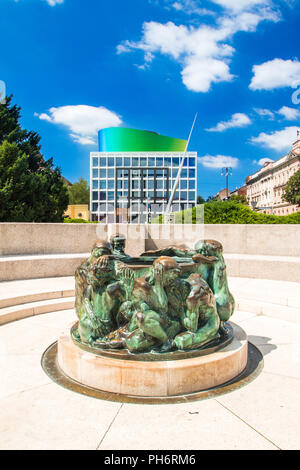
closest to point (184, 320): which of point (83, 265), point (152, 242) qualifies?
point (83, 265)

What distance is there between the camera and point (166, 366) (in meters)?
2.79

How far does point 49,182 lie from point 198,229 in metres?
10.9

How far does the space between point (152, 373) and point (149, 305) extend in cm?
61

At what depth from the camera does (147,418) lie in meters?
2.46

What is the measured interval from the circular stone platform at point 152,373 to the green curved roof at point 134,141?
87.0 m

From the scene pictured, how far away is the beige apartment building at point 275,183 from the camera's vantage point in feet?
210

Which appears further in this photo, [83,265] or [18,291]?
[18,291]

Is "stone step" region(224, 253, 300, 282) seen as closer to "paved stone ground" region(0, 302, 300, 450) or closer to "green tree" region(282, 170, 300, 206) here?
"paved stone ground" region(0, 302, 300, 450)

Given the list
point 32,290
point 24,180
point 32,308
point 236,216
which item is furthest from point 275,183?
point 32,308

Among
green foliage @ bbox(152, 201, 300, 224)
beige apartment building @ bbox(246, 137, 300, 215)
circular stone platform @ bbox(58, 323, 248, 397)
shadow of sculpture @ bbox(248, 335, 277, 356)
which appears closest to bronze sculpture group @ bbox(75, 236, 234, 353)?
circular stone platform @ bbox(58, 323, 248, 397)

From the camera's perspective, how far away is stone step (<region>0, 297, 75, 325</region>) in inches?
201

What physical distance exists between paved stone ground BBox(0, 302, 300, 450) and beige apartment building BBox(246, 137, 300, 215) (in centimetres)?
5740
